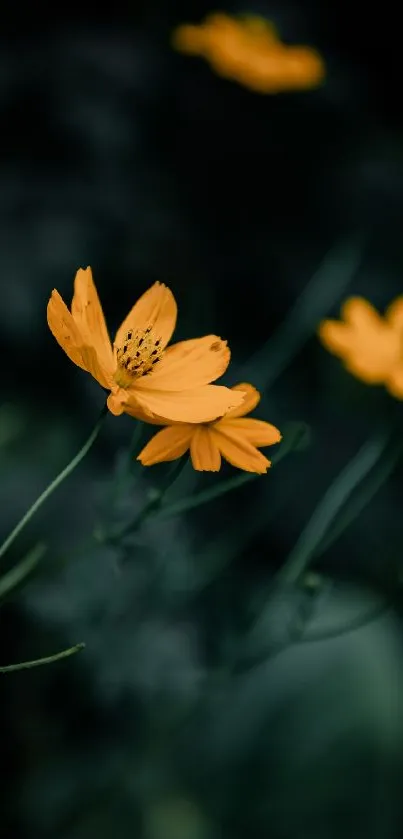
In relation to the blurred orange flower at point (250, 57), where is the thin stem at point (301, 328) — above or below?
below

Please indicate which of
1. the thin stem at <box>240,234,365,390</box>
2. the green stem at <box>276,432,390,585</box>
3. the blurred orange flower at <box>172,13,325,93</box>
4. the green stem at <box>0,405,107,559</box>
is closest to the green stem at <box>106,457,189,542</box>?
the green stem at <box>0,405,107,559</box>

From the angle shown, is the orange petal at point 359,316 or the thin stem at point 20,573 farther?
the orange petal at point 359,316

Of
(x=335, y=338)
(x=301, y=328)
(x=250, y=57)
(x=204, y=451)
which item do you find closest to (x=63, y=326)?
(x=204, y=451)

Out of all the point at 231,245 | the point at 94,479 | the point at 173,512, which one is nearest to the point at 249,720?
the point at 94,479

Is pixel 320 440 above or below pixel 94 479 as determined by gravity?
above

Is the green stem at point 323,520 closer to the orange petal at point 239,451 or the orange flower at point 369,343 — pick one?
the orange flower at point 369,343

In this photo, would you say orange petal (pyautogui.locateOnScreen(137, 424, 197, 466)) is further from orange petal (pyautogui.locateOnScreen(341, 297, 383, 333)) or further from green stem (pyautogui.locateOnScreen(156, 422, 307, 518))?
orange petal (pyautogui.locateOnScreen(341, 297, 383, 333))

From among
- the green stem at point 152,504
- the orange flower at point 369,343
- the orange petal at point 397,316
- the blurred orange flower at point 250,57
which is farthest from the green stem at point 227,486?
the blurred orange flower at point 250,57

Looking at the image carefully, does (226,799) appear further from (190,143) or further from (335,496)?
(190,143)
